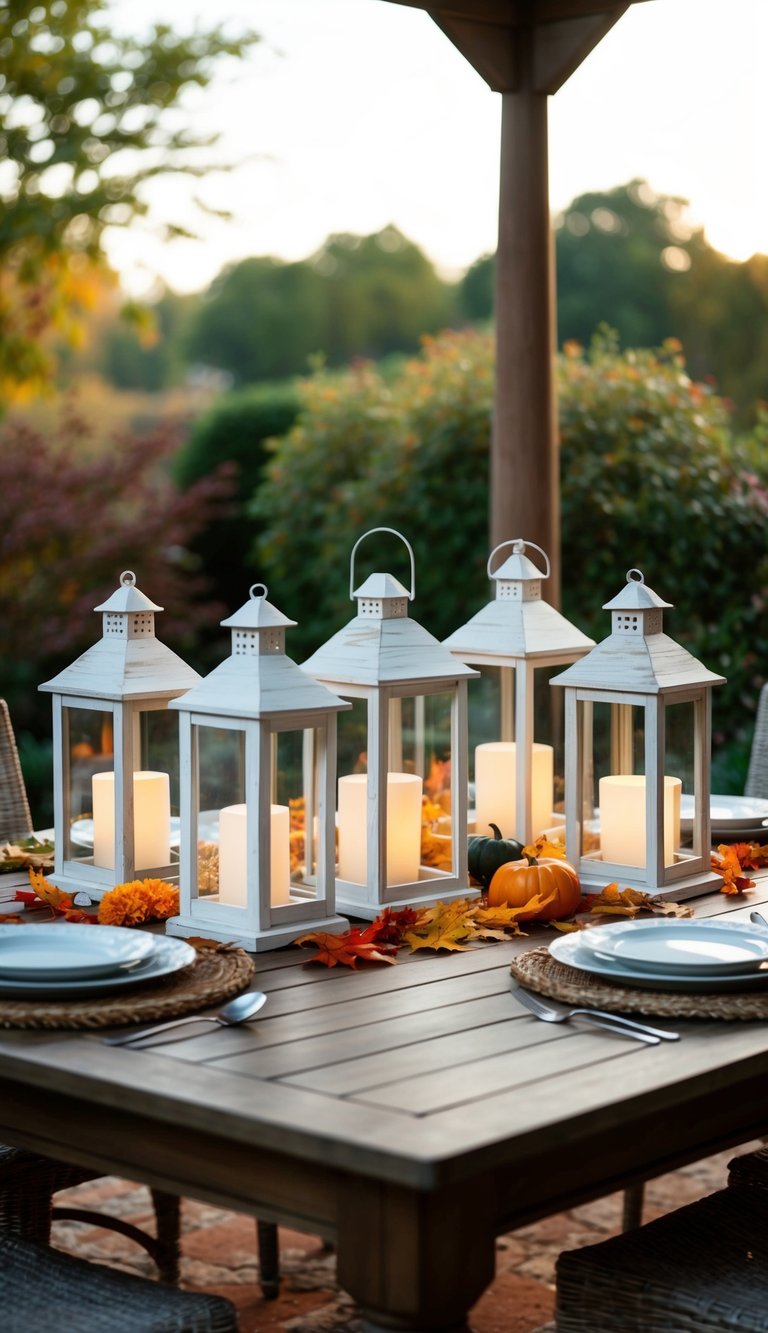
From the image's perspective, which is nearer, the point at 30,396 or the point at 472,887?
the point at 472,887

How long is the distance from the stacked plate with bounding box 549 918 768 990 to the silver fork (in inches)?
3.0

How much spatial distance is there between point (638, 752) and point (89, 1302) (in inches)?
39.6

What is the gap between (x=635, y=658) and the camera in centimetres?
214

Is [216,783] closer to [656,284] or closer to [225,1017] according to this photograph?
[225,1017]

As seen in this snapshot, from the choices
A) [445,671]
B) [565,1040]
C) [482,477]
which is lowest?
[565,1040]

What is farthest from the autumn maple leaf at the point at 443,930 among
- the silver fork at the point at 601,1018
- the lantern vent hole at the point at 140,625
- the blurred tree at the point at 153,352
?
the blurred tree at the point at 153,352

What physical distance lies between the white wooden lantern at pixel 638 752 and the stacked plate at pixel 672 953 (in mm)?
294

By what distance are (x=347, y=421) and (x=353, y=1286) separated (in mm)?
5106

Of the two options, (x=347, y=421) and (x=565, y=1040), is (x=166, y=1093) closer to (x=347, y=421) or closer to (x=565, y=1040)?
(x=565, y=1040)

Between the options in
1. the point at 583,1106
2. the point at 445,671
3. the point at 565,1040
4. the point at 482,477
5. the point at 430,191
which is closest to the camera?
the point at 583,1106

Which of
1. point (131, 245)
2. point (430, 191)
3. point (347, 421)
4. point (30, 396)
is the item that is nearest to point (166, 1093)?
point (347, 421)

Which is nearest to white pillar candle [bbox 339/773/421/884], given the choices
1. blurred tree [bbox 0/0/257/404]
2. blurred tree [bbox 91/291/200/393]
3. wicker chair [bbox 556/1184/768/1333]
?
wicker chair [bbox 556/1184/768/1333]

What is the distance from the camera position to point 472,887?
2.27 m

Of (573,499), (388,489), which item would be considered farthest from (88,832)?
(388,489)
